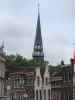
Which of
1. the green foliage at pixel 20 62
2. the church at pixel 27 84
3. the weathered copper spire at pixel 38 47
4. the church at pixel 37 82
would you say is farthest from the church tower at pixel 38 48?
the church at pixel 27 84

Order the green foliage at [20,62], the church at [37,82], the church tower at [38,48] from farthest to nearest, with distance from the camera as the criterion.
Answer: the church tower at [38,48] < the green foliage at [20,62] < the church at [37,82]

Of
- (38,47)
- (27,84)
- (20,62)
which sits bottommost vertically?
(27,84)

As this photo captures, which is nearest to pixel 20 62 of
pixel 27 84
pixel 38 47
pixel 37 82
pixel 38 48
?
pixel 37 82

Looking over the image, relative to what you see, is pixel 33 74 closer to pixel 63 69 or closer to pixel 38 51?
pixel 63 69

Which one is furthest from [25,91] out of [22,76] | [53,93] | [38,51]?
[38,51]

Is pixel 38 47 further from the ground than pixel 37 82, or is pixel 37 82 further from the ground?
pixel 38 47

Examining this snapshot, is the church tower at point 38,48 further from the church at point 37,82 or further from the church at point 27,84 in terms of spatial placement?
the church at point 27,84

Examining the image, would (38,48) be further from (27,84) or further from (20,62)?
(27,84)

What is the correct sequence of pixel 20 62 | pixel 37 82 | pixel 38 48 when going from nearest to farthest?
pixel 37 82 < pixel 20 62 < pixel 38 48

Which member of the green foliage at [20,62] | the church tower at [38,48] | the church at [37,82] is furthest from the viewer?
the church tower at [38,48]

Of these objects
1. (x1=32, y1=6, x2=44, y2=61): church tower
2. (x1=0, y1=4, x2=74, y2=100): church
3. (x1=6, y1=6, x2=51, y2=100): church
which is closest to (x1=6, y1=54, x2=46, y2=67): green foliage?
(x1=0, y1=4, x2=74, y2=100): church

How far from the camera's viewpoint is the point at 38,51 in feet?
264

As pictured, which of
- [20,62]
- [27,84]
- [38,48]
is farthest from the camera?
[38,48]

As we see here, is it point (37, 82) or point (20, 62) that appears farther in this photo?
point (20, 62)
